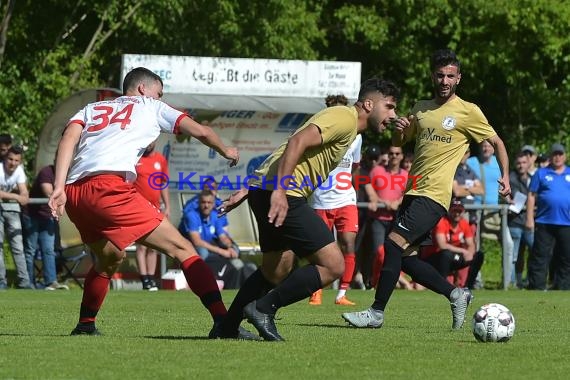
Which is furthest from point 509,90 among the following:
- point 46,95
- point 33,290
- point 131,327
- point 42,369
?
point 42,369

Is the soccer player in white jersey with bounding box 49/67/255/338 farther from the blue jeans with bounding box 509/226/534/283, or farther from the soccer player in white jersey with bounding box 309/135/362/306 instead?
the blue jeans with bounding box 509/226/534/283

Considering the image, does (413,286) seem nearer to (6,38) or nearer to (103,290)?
(103,290)

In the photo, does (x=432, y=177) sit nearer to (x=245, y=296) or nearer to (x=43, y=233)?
(x=245, y=296)

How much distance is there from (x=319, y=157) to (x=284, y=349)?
1292 millimetres

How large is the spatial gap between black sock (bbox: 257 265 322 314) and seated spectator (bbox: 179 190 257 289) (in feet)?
30.3

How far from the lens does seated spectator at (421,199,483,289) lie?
17703mm

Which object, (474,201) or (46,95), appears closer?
(474,201)

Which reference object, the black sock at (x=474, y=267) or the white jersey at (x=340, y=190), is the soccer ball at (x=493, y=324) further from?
the black sock at (x=474, y=267)

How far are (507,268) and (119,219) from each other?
11.3 metres

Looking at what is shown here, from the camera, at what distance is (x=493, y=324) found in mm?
9164

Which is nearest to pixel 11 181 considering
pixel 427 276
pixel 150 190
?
pixel 150 190

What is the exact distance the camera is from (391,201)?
18625 millimetres

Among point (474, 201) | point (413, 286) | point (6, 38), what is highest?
point (6, 38)

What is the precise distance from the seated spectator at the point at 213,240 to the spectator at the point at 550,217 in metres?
4.18
